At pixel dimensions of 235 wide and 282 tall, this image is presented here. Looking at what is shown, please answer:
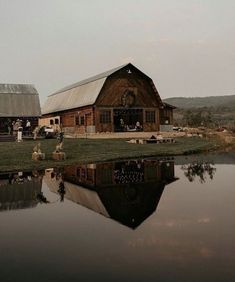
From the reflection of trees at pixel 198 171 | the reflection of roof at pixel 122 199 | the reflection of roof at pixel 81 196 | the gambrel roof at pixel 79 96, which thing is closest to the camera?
the reflection of roof at pixel 122 199

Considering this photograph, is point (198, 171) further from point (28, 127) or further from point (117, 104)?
point (28, 127)

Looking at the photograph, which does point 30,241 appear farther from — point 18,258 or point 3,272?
point 3,272

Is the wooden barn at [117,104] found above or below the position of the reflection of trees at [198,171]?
above

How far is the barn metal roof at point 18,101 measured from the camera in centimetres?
4450

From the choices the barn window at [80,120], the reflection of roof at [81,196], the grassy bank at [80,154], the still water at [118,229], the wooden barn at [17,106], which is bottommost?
the still water at [118,229]

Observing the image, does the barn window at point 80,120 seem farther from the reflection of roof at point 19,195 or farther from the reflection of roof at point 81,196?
the reflection of roof at point 19,195

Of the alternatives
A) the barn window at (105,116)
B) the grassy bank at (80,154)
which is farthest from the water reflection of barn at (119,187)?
the barn window at (105,116)

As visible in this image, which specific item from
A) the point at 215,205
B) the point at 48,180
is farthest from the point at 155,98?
the point at 215,205

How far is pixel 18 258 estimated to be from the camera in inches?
260

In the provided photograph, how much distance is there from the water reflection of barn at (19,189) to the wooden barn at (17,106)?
1062 inches

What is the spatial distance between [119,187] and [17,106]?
3512 cm

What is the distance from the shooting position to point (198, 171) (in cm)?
1736

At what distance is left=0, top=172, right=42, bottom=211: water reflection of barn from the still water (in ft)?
0.11

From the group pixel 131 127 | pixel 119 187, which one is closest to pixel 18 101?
pixel 131 127
